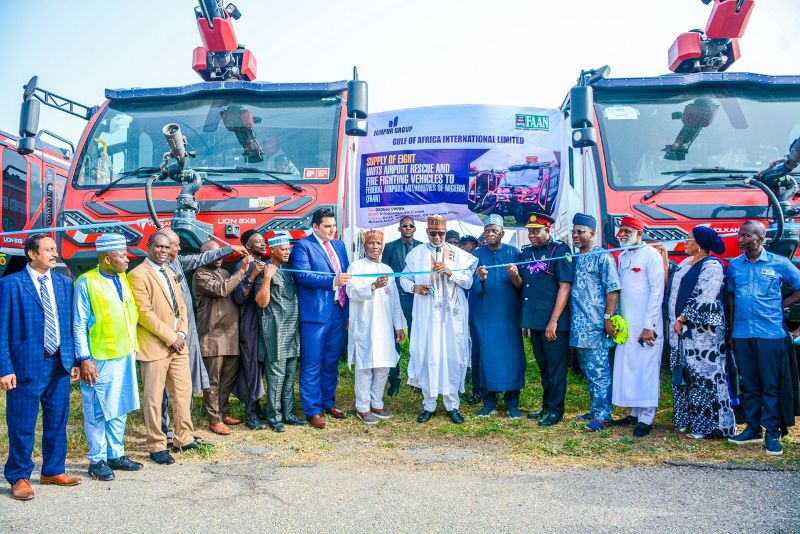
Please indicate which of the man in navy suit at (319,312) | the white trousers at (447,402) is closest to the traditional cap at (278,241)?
the man in navy suit at (319,312)

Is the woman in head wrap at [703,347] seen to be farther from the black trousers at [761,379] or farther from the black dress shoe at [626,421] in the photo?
the black dress shoe at [626,421]

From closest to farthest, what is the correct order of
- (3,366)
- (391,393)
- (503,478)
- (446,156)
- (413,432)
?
(3,366), (503,478), (413,432), (391,393), (446,156)

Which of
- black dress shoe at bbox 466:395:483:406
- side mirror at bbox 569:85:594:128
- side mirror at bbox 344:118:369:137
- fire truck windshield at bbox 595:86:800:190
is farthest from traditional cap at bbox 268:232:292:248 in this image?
fire truck windshield at bbox 595:86:800:190

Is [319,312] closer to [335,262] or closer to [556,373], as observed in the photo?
[335,262]

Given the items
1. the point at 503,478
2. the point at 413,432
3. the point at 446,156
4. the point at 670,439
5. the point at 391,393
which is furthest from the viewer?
the point at 446,156

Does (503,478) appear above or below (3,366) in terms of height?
below

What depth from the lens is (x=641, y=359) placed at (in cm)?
511

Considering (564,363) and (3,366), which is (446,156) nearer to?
(564,363)

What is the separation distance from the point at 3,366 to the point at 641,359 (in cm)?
420

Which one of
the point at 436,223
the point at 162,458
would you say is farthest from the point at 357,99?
the point at 162,458

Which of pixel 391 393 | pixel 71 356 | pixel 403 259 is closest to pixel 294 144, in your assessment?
pixel 403 259

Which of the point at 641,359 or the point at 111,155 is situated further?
the point at 111,155

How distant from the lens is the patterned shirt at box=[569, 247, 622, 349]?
526cm

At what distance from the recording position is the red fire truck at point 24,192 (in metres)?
9.43
